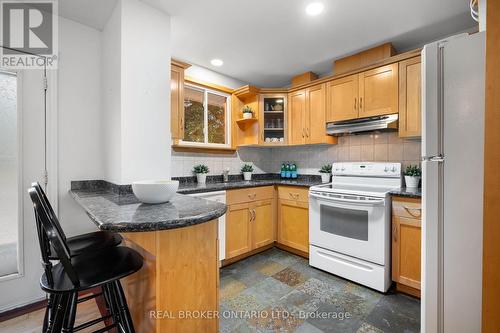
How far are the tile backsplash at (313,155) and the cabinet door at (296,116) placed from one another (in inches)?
13.2

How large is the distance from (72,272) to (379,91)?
2874 mm

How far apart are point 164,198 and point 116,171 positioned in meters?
0.71

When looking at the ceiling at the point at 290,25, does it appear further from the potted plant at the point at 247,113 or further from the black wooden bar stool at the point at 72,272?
the black wooden bar stool at the point at 72,272

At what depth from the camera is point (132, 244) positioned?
132cm

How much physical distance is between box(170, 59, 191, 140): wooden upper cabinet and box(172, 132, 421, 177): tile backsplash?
49 centimetres

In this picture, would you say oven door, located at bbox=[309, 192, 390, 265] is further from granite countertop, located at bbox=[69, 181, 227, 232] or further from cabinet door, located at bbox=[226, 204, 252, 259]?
granite countertop, located at bbox=[69, 181, 227, 232]

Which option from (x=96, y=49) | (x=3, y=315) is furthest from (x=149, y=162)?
(x=3, y=315)

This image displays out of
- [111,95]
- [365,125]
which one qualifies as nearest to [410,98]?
[365,125]

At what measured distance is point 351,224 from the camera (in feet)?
7.29

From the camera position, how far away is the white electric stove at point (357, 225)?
6.71 feet

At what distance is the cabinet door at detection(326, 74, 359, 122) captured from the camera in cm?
260

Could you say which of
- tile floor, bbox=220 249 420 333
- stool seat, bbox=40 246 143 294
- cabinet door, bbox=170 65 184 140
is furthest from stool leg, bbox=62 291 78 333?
cabinet door, bbox=170 65 184 140

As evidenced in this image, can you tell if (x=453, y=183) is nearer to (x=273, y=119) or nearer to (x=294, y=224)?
(x=294, y=224)

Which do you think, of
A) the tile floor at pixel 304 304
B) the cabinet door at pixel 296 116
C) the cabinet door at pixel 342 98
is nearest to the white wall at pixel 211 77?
the cabinet door at pixel 296 116
